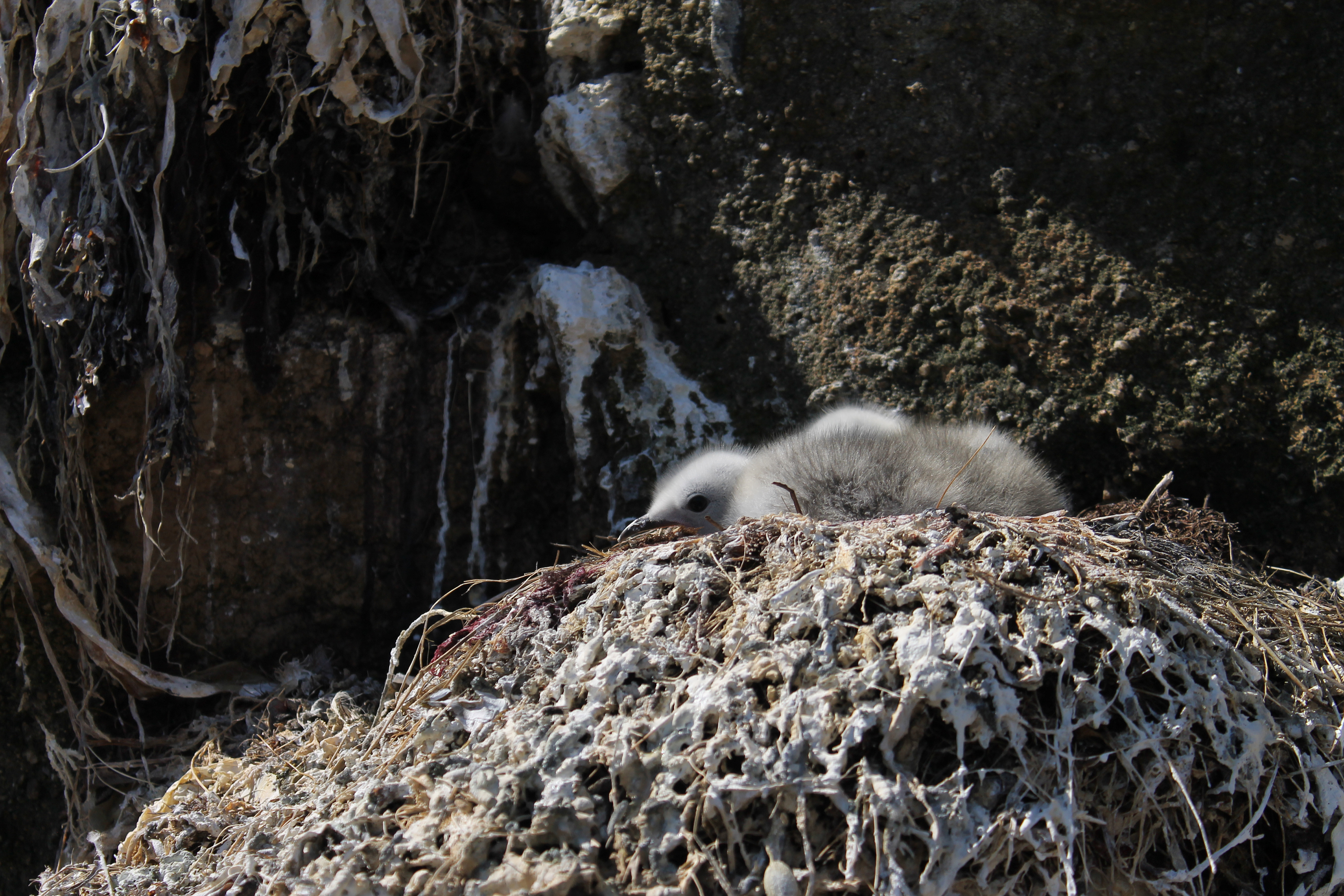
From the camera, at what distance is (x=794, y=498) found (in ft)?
6.57

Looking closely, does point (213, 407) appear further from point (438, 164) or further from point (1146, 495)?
point (1146, 495)

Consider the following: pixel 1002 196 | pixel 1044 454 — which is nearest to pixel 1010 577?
pixel 1044 454

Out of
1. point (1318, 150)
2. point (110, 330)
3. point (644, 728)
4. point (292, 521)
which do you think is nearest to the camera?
point (644, 728)

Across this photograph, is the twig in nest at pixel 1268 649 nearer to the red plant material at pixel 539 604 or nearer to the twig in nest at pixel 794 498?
the twig in nest at pixel 794 498

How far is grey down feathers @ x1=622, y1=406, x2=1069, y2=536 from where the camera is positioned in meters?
2.11

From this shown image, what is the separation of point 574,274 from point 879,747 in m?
1.82

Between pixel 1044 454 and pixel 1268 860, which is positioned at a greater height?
pixel 1044 454

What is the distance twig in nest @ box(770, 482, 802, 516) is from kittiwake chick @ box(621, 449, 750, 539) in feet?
0.86

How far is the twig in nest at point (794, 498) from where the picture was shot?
1973mm

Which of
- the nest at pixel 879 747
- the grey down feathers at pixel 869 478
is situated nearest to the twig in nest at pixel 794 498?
the grey down feathers at pixel 869 478

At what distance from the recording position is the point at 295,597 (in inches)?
112

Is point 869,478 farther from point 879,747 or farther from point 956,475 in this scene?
point 879,747

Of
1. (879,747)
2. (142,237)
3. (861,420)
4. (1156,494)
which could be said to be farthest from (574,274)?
(879,747)

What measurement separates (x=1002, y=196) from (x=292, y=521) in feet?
7.23
